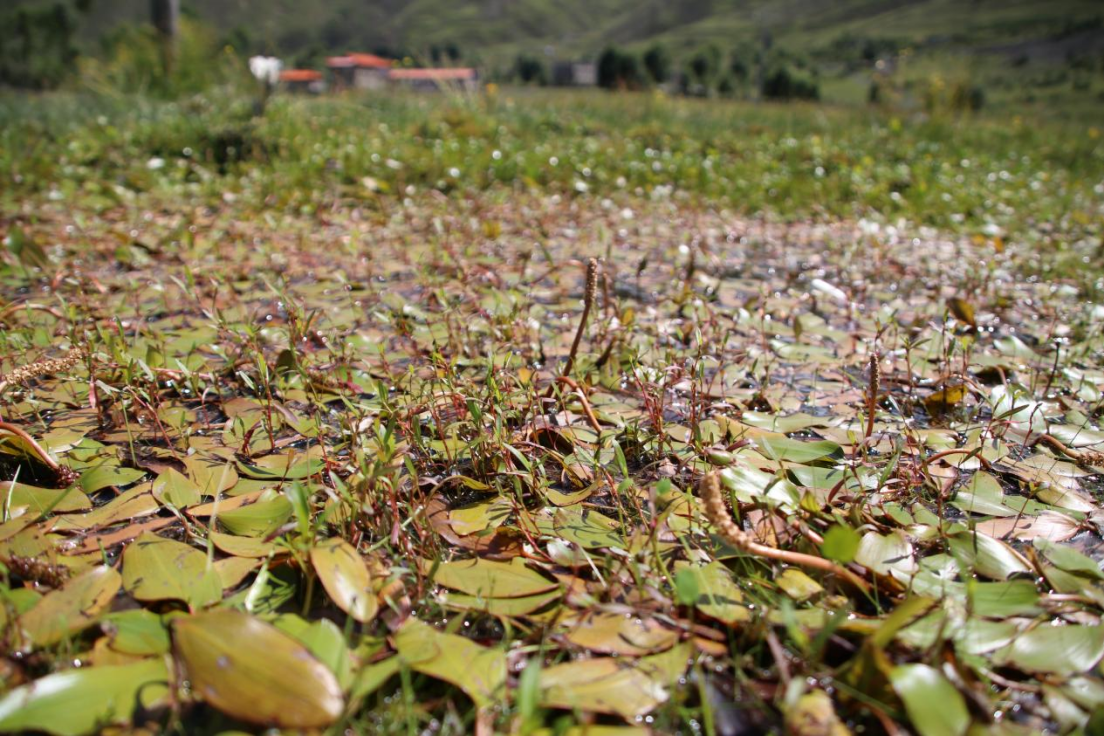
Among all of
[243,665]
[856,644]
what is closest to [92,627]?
[243,665]

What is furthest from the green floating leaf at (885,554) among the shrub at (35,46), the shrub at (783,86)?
the shrub at (783,86)

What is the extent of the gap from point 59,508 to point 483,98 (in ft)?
22.8

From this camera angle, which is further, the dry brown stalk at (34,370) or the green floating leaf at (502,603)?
the dry brown stalk at (34,370)

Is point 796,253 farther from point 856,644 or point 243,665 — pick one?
point 243,665

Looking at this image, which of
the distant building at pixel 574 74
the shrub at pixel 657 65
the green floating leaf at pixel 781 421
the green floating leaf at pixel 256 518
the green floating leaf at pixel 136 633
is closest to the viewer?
the green floating leaf at pixel 136 633

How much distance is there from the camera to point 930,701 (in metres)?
0.68

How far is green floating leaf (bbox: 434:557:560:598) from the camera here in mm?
896

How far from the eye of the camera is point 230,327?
1743mm

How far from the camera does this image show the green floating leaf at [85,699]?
2.12 ft

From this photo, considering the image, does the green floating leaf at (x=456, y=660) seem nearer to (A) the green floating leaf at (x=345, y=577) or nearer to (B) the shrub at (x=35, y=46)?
(A) the green floating leaf at (x=345, y=577)

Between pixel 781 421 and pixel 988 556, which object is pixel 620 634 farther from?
pixel 781 421

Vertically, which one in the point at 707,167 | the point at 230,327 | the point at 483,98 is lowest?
the point at 230,327

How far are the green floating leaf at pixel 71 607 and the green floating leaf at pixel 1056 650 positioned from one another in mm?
984

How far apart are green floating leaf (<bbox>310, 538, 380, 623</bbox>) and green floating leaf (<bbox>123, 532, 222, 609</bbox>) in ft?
0.41
